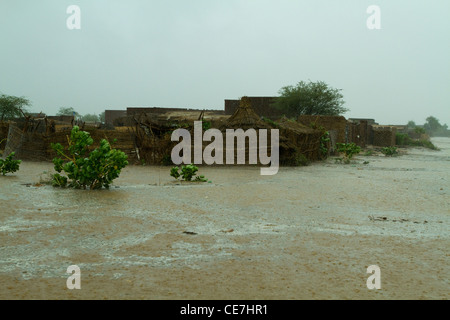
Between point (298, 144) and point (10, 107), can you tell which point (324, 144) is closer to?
point (298, 144)

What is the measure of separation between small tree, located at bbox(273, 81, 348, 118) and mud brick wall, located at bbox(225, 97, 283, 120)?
44 centimetres

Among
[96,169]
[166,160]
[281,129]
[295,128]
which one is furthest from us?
[295,128]

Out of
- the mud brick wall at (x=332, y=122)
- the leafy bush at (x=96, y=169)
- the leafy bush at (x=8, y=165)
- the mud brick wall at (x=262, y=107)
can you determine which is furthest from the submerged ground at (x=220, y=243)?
the mud brick wall at (x=262, y=107)

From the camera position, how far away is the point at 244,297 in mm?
3371

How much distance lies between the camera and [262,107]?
31328mm

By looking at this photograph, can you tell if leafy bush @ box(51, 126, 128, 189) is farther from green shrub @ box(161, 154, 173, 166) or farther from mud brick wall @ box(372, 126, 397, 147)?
mud brick wall @ box(372, 126, 397, 147)

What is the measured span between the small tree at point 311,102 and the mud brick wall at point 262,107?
0.44 metres

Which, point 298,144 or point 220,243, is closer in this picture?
point 220,243

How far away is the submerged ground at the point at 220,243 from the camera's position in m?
3.58

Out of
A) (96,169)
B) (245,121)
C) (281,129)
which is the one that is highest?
(245,121)

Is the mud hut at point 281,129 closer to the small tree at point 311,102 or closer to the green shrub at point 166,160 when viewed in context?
the green shrub at point 166,160

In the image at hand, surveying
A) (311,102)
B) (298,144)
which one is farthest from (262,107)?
(298,144)

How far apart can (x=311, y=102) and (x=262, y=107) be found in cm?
392

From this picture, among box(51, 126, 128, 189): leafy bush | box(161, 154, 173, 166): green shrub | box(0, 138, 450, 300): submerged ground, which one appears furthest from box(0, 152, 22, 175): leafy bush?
box(161, 154, 173, 166): green shrub
